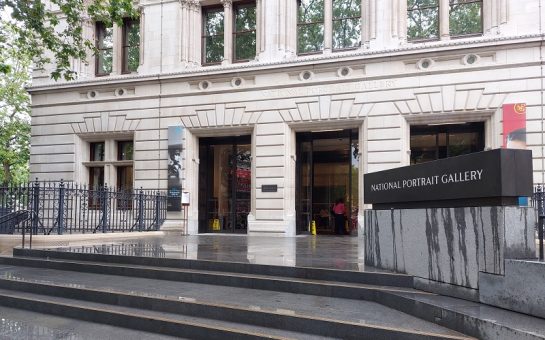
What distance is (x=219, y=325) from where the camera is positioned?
20.5 ft

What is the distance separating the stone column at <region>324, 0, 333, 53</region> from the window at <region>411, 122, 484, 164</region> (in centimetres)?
463

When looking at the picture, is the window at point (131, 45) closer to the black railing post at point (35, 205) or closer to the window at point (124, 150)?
the window at point (124, 150)

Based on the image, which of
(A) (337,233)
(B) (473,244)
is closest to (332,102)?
(A) (337,233)

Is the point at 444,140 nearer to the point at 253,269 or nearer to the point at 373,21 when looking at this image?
the point at 373,21

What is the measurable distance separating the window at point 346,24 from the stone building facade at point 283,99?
0.14ft

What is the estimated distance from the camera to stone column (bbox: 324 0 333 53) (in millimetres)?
19375

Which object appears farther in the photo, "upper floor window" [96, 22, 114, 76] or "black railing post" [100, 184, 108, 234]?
"upper floor window" [96, 22, 114, 76]

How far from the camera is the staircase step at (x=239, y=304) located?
18.7 feet

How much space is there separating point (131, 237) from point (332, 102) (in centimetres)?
901

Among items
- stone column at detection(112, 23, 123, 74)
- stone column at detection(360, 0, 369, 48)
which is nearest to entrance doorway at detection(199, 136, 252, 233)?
stone column at detection(112, 23, 123, 74)

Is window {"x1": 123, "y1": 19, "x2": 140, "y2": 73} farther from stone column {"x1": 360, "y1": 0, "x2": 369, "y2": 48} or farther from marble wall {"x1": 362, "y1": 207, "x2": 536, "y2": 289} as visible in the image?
marble wall {"x1": 362, "y1": 207, "x2": 536, "y2": 289}

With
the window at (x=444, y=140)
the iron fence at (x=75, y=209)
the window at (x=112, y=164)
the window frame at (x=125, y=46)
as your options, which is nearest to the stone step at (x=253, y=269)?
the iron fence at (x=75, y=209)

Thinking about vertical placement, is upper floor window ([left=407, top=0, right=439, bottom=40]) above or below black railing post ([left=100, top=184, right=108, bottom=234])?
above

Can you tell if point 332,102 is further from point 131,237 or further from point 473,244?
point 473,244
